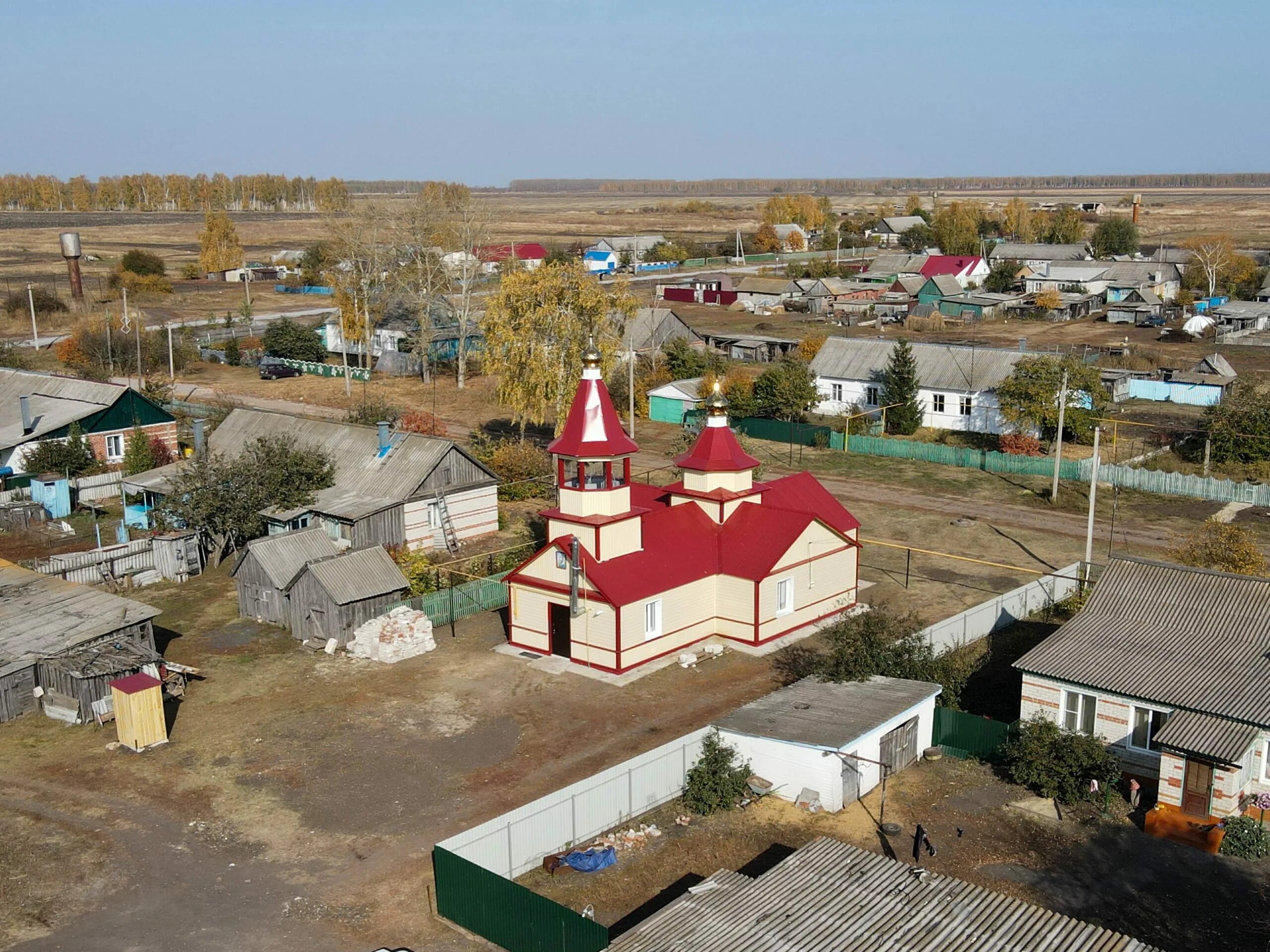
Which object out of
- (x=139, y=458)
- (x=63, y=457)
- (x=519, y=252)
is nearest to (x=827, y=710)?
(x=139, y=458)

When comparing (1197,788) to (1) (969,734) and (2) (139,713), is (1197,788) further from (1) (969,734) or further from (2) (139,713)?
(2) (139,713)

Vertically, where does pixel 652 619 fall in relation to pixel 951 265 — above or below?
below

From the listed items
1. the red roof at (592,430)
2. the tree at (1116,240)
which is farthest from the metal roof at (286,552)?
the tree at (1116,240)

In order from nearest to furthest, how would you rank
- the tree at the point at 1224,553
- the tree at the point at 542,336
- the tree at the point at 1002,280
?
the tree at the point at 1224,553
the tree at the point at 542,336
the tree at the point at 1002,280

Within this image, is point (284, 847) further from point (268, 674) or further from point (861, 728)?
point (861, 728)

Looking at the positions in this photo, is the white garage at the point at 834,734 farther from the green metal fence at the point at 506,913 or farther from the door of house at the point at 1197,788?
the green metal fence at the point at 506,913

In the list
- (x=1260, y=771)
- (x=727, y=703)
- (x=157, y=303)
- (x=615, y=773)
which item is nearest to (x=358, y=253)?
(x=157, y=303)
